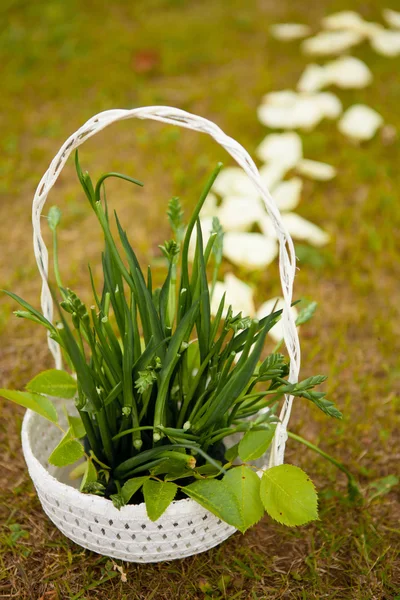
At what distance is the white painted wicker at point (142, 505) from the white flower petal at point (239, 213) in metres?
0.81

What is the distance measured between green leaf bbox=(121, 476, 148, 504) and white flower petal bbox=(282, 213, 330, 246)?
0.98 meters

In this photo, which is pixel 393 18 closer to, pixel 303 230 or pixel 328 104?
pixel 328 104

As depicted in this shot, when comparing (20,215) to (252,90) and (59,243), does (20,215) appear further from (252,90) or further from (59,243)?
(252,90)

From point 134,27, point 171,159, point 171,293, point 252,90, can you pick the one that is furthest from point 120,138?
point 171,293

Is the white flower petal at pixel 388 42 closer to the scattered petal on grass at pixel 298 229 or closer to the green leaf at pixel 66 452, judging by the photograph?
the scattered petal on grass at pixel 298 229

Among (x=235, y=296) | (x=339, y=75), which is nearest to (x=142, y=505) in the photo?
(x=235, y=296)

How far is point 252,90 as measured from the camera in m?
2.38

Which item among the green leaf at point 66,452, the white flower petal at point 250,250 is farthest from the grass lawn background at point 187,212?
the green leaf at point 66,452

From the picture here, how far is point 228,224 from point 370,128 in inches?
28.2

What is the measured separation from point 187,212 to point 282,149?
381 millimetres

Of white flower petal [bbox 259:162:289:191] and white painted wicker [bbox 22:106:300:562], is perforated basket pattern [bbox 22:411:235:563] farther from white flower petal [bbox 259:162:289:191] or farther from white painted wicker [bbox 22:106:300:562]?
white flower petal [bbox 259:162:289:191]

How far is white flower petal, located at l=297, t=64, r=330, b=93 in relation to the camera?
7.29ft

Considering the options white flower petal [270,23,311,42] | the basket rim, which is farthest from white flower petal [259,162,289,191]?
the basket rim

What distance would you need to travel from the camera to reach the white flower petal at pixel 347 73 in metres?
2.30
